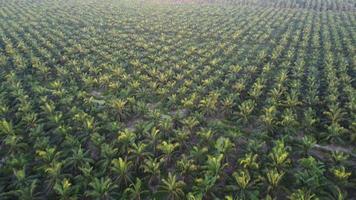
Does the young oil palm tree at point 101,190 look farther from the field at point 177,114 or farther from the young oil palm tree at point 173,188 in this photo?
the young oil palm tree at point 173,188

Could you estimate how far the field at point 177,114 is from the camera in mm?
13844

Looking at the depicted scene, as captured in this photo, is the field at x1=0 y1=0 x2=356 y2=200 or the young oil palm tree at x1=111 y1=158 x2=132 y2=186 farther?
the young oil palm tree at x1=111 y1=158 x2=132 y2=186

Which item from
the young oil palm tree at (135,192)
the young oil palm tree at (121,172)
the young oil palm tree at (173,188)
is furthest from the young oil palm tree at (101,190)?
the young oil palm tree at (173,188)

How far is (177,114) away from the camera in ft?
61.1

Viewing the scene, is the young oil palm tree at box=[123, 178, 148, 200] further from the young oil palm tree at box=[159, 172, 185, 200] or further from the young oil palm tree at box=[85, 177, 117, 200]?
the young oil palm tree at box=[159, 172, 185, 200]

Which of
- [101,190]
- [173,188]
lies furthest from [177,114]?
[101,190]

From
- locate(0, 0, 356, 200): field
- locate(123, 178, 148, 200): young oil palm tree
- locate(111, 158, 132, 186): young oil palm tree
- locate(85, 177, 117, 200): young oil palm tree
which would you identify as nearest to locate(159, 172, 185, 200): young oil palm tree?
locate(0, 0, 356, 200): field

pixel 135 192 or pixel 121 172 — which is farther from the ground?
pixel 121 172

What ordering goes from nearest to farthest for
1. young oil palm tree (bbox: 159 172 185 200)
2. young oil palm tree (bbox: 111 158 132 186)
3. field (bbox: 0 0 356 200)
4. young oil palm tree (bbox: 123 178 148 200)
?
young oil palm tree (bbox: 123 178 148 200) < young oil palm tree (bbox: 159 172 185 200) < field (bbox: 0 0 356 200) < young oil palm tree (bbox: 111 158 132 186)

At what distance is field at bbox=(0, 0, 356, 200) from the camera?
45.4 ft

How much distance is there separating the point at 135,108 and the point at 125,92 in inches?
86.2

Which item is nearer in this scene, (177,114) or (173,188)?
(173,188)

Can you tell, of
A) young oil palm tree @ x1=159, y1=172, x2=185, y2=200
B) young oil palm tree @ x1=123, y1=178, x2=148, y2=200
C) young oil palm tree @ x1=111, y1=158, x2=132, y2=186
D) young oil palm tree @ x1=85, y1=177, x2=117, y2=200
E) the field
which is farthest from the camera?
young oil palm tree @ x1=111, y1=158, x2=132, y2=186

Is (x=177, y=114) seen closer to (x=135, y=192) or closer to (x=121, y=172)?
(x=121, y=172)
